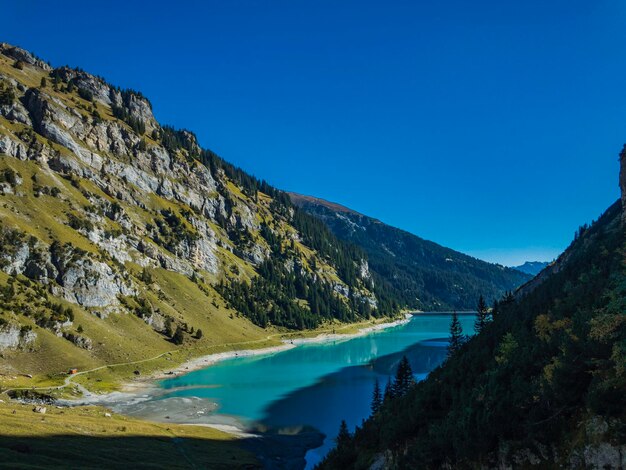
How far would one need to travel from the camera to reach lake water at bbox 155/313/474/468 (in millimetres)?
76875

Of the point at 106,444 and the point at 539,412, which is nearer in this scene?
the point at 539,412

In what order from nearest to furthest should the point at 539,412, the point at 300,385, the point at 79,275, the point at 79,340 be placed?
1. the point at 539,412
2. the point at 300,385
3. the point at 79,340
4. the point at 79,275

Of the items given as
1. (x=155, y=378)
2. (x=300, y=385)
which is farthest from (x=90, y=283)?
(x=300, y=385)

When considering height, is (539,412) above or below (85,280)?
below

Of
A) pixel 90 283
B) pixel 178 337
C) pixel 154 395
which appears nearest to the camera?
pixel 154 395

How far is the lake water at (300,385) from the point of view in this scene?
7688 centimetres

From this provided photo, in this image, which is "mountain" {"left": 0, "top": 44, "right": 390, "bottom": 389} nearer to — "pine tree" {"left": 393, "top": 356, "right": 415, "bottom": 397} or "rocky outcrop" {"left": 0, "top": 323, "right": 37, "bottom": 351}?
"rocky outcrop" {"left": 0, "top": 323, "right": 37, "bottom": 351}

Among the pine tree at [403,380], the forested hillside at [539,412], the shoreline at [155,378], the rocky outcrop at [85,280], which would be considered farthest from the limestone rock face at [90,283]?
the forested hillside at [539,412]

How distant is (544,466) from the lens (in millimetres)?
20031

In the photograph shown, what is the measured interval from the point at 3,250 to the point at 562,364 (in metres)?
130

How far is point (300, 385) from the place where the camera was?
344ft

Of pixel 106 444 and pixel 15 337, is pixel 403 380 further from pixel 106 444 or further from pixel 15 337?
pixel 15 337

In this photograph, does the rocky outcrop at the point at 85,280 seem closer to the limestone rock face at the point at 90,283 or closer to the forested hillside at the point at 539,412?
the limestone rock face at the point at 90,283

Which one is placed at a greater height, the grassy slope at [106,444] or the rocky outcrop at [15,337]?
the rocky outcrop at [15,337]
